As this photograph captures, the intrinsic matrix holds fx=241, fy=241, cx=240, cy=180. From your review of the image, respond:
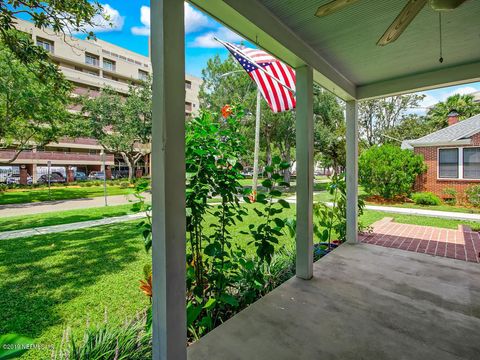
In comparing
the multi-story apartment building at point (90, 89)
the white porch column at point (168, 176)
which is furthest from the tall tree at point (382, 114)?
the white porch column at point (168, 176)

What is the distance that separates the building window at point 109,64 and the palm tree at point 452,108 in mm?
21774

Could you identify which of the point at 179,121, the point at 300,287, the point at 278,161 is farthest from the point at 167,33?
the point at 300,287

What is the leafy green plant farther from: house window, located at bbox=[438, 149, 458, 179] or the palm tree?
the palm tree

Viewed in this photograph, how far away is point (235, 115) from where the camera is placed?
7.07 ft

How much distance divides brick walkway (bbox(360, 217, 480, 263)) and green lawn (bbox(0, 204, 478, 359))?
1841mm

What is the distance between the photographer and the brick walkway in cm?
374

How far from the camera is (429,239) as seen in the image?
4457 mm

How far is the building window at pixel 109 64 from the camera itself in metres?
14.1

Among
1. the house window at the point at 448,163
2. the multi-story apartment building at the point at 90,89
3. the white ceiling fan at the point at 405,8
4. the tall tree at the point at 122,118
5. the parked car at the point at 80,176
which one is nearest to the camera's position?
the white ceiling fan at the point at 405,8

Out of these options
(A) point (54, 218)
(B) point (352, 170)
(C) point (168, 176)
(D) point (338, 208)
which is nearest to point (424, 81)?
(B) point (352, 170)

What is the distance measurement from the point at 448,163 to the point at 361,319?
9.67 m

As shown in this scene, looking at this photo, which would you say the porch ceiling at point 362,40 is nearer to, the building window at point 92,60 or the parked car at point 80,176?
the building window at point 92,60

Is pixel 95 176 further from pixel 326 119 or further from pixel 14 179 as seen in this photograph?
pixel 326 119

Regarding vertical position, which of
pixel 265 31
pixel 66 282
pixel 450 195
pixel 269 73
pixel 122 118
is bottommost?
pixel 66 282
